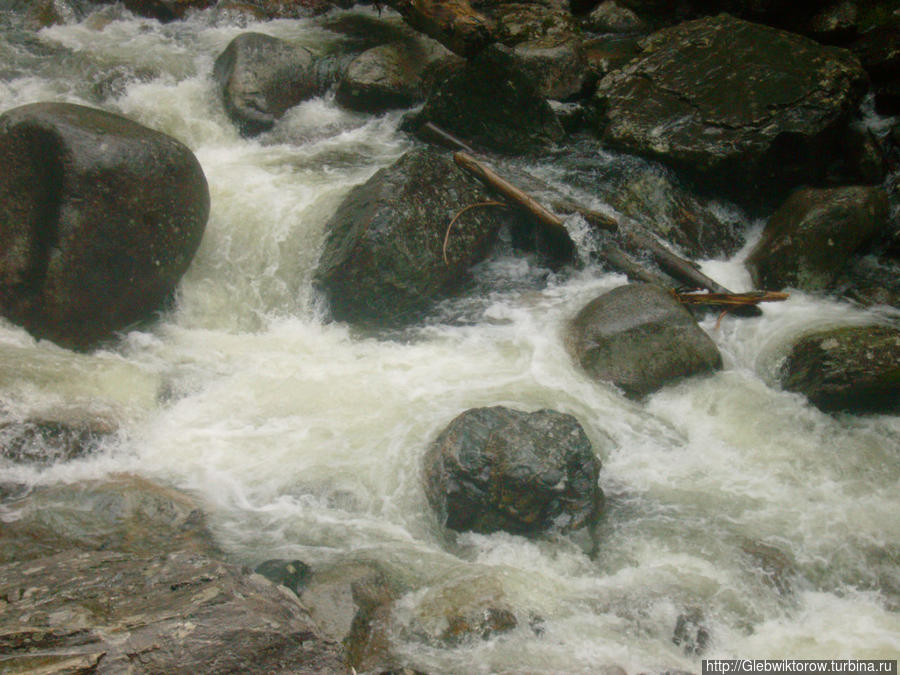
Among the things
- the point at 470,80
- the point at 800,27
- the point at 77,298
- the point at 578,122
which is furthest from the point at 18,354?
the point at 800,27

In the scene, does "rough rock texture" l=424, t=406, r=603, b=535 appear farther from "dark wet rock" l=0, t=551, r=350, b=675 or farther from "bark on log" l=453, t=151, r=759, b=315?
"bark on log" l=453, t=151, r=759, b=315

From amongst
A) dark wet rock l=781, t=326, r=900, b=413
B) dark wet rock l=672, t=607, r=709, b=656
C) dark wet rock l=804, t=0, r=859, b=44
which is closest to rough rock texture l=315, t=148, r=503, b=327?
dark wet rock l=781, t=326, r=900, b=413

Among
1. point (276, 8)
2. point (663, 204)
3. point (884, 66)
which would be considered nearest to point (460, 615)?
point (663, 204)

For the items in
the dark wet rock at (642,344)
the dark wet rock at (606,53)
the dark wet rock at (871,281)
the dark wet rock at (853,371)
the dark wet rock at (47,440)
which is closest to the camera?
the dark wet rock at (47,440)

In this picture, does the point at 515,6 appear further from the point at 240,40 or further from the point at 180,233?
the point at 180,233

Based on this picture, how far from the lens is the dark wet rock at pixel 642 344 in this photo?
542 cm

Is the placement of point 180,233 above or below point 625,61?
below

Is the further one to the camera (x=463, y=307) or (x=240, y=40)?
(x=240, y=40)

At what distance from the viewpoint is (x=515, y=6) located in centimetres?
994

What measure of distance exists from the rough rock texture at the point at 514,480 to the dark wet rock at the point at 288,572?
940 mm

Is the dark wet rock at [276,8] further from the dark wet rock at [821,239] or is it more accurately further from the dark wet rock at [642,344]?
the dark wet rock at [821,239]

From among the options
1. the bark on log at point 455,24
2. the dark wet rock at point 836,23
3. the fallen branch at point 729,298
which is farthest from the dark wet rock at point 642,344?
the dark wet rock at point 836,23

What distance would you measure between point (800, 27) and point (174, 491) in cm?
922

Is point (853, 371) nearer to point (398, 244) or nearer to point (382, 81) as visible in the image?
point (398, 244)
